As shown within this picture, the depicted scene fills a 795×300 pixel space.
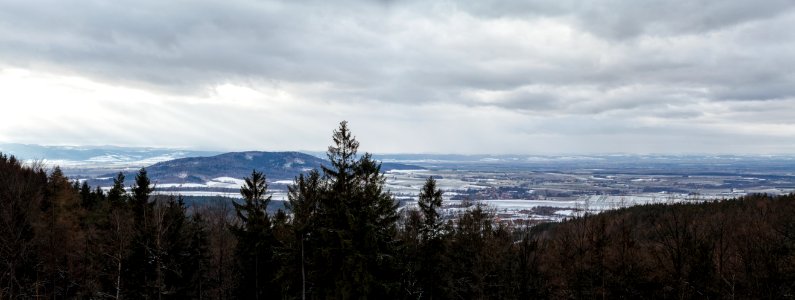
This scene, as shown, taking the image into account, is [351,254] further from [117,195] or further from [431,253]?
[117,195]

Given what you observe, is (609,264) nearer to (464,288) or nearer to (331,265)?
(464,288)

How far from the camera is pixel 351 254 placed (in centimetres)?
2808

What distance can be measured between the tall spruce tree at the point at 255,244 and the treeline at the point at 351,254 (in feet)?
0.34

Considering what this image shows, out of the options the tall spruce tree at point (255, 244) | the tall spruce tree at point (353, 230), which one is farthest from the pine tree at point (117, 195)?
the tall spruce tree at point (353, 230)

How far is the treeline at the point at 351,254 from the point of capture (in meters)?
29.2

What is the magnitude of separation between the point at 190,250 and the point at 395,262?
20021 mm

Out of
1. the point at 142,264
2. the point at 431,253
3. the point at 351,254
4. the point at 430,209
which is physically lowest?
the point at 142,264

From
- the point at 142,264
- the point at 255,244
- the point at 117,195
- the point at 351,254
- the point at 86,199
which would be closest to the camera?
the point at 351,254

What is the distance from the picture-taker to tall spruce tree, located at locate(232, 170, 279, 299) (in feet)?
124

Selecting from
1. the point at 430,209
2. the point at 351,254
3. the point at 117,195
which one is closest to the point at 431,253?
the point at 430,209

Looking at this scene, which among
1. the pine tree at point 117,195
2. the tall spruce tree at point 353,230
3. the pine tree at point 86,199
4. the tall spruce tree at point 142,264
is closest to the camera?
Result: the tall spruce tree at point 353,230

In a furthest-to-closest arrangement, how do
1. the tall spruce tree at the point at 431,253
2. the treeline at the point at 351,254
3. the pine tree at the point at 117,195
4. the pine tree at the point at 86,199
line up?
the pine tree at the point at 86,199 < the pine tree at the point at 117,195 < the tall spruce tree at the point at 431,253 < the treeline at the point at 351,254

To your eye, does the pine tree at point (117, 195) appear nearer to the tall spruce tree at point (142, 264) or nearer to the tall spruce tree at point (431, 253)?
the tall spruce tree at point (142, 264)

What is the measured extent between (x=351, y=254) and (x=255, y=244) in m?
12.3
